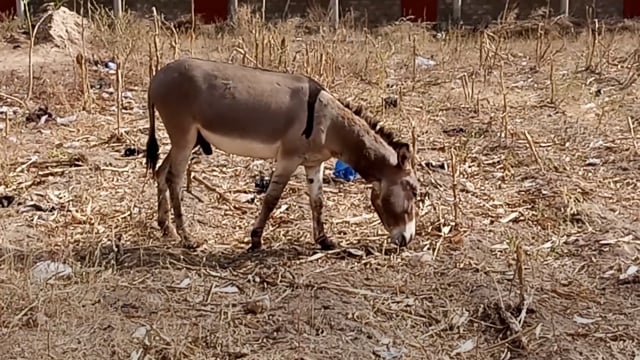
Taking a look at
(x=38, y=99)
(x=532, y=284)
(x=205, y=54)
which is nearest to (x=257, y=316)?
(x=532, y=284)

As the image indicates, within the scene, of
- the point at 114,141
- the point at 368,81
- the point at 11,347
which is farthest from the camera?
the point at 368,81

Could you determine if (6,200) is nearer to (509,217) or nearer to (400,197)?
(400,197)

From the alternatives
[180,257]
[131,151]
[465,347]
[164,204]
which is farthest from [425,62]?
[465,347]

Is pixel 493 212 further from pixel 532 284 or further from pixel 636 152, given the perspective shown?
pixel 636 152

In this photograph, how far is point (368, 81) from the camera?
9898 mm

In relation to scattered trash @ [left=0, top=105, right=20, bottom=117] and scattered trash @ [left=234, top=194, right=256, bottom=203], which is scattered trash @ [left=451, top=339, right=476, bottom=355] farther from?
scattered trash @ [left=0, top=105, right=20, bottom=117]

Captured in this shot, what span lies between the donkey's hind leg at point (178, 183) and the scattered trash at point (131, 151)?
1809mm

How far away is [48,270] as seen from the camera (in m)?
5.25

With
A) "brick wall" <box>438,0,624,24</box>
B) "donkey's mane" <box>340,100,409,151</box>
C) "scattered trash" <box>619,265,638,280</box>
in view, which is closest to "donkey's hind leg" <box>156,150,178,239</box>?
"donkey's mane" <box>340,100,409,151</box>

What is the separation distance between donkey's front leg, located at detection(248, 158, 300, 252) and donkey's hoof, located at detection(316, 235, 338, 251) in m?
0.34

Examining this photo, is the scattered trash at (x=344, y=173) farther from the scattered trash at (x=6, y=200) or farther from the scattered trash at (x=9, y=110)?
the scattered trash at (x=9, y=110)

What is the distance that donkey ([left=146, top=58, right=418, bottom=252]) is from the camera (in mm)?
5469

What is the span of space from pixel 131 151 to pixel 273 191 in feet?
7.50

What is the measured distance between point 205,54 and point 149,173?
14.7 ft
